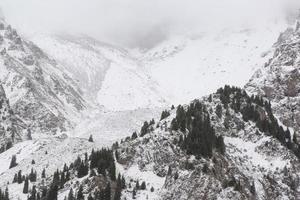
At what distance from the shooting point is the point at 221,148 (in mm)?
180000

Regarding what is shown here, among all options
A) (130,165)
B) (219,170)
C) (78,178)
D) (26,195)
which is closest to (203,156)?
(219,170)

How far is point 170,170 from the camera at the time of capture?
17338 cm

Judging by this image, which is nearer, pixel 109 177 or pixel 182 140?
pixel 109 177

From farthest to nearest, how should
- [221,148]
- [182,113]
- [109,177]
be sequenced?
[182,113]
[221,148]
[109,177]

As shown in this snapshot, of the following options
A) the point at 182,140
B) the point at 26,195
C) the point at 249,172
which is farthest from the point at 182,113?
the point at 26,195

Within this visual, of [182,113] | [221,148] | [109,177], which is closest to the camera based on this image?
[109,177]

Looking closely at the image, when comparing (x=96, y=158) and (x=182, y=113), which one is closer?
(x=96, y=158)

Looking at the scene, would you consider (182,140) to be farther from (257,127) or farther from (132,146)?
(257,127)

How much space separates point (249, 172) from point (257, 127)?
24.9 meters

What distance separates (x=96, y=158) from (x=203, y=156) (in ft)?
104

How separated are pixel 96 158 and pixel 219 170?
119ft

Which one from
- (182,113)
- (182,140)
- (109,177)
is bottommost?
(109,177)

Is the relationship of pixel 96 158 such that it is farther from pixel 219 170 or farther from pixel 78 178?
pixel 219 170

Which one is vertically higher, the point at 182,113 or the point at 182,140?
the point at 182,113
